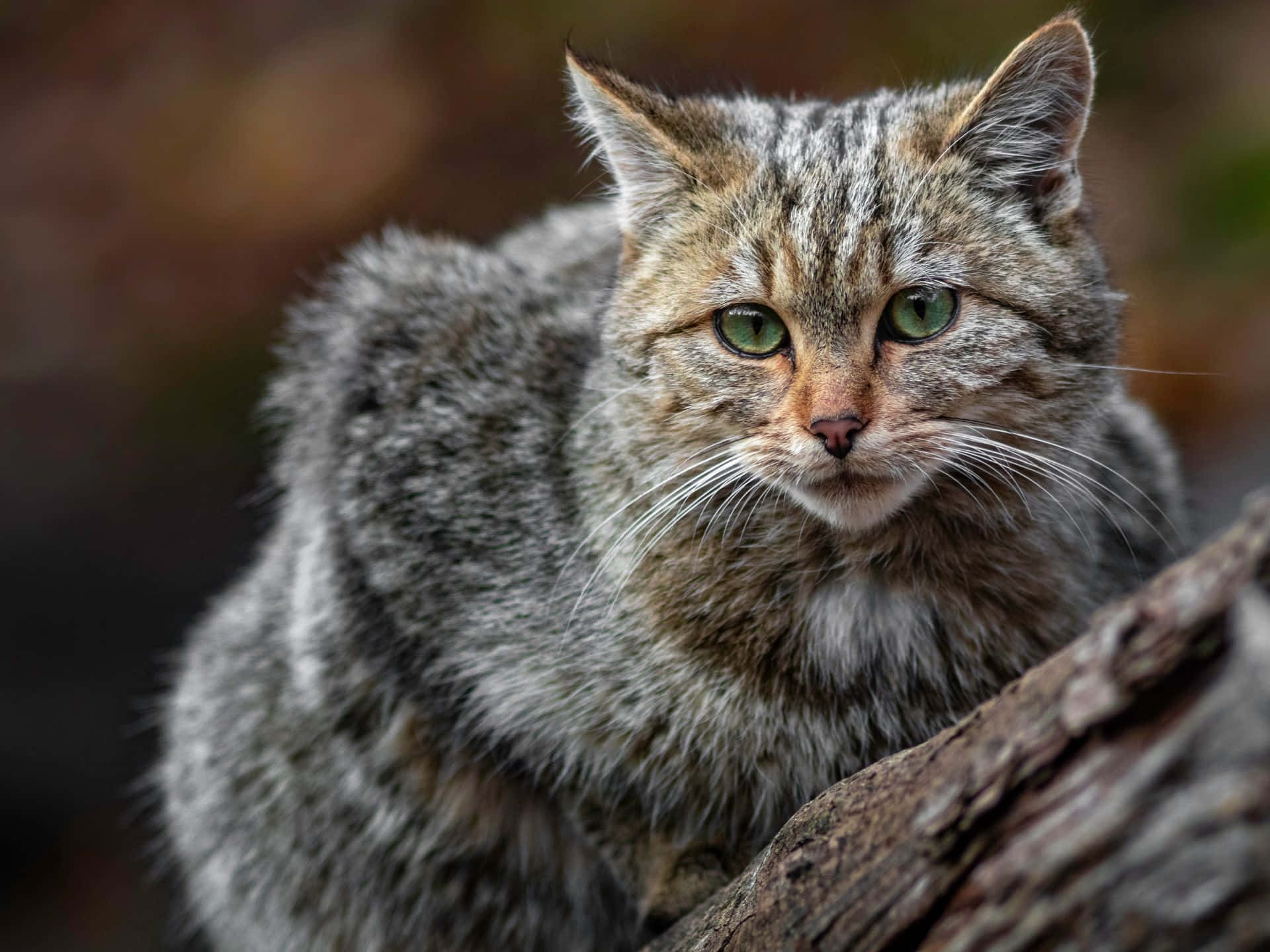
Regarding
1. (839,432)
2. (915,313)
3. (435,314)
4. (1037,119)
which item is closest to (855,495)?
(839,432)

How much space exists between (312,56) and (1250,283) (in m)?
4.76

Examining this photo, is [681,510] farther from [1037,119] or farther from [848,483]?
[1037,119]

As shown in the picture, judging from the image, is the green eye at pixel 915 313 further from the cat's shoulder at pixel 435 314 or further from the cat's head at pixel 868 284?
the cat's shoulder at pixel 435 314

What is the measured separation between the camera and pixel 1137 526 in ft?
9.64

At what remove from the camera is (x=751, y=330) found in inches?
92.2

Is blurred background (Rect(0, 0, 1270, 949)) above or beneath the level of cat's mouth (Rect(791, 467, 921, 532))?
above

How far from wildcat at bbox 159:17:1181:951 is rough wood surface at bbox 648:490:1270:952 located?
74 cm

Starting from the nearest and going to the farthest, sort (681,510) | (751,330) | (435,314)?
(751,330), (681,510), (435,314)

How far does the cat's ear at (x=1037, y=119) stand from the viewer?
2.28 m

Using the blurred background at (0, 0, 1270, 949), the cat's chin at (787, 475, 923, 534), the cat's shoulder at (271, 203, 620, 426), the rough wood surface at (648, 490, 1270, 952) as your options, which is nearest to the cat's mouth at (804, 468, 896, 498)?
the cat's chin at (787, 475, 923, 534)

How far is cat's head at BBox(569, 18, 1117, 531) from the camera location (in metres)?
2.18

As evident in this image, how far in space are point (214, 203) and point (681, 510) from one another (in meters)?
4.77

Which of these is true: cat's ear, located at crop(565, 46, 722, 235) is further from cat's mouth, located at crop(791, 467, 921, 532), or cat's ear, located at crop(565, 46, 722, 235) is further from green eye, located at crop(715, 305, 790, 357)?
cat's mouth, located at crop(791, 467, 921, 532)

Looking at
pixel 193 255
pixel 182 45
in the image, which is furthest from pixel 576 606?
pixel 182 45
